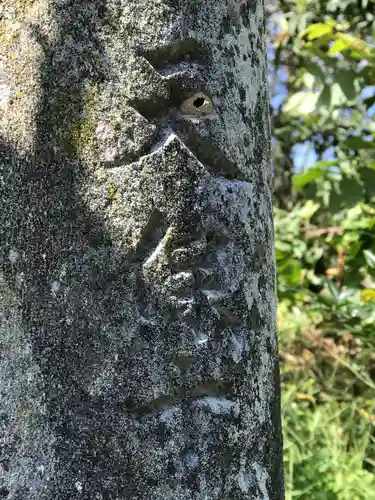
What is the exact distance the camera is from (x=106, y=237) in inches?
41.1

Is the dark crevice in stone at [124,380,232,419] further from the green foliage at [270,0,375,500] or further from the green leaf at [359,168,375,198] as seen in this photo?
the green leaf at [359,168,375,198]

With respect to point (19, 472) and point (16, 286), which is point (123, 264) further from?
point (19, 472)

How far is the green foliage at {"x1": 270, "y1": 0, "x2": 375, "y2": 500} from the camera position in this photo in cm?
252

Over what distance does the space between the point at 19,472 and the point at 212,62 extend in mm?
732

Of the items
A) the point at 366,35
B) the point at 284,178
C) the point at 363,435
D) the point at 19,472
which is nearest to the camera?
the point at 19,472

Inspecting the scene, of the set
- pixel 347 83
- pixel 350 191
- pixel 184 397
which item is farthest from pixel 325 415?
pixel 184 397

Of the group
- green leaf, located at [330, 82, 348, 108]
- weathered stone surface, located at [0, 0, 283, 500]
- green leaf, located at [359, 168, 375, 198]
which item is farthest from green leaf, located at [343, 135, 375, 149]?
weathered stone surface, located at [0, 0, 283, 500]

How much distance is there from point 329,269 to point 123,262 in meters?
3.01

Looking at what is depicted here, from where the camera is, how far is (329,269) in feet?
12.8

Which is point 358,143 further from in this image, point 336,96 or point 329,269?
point 329,269

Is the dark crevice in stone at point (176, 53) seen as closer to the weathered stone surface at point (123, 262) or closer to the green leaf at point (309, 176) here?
the weathered stone surface at point (123, 262)

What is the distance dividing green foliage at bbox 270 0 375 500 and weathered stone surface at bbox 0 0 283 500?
131 cm

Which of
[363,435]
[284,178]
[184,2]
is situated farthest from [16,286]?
[284,178]

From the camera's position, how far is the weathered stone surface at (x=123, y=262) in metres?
1.03
